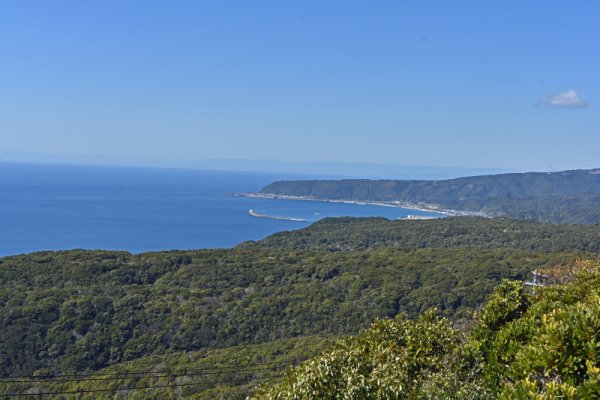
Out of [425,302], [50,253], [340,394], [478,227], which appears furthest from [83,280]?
[478,227]

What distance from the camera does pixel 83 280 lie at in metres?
45.1

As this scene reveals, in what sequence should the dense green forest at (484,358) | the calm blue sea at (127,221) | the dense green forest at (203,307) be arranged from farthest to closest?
the calm blue sea at (127,221) < the dense green forest at (203,307) < the dense green forest at (484,358)

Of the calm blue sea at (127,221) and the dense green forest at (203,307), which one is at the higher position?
the dense green forest at (203,307)

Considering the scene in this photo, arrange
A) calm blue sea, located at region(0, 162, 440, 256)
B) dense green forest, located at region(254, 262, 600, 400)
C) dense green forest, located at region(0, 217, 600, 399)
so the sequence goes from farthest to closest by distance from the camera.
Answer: calm blue sea, located at region(0, 162, 440, 256), dense green forest, located at region(0, 217, 600, 399), dense green forest, located at region(254, 262, 600, 400)

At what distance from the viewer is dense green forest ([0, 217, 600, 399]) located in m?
29.4

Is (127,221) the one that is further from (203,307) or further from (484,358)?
(484,358)

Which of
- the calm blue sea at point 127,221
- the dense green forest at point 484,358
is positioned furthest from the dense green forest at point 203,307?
the calm blue sea at point 127,221

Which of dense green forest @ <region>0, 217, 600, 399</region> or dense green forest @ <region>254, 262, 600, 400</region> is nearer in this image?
dense green forest @ <region>254, 262, 600, 400</region>

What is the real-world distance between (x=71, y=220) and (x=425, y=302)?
10294cm

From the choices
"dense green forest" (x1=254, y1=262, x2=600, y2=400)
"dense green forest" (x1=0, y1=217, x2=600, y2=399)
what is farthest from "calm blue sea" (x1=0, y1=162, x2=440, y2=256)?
"dense green forest" (x1=254, y1=262, x2=600, y2=400)

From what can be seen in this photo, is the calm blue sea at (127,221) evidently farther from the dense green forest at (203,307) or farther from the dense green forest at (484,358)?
the dense green forest at (484,358)

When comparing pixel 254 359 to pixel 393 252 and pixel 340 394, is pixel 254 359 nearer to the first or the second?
pixel 340 394

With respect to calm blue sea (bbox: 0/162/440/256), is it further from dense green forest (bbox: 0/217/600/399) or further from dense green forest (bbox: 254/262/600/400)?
dense green forest (bbox: 254/262/600/400)

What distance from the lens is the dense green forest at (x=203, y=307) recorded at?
29438 mm
